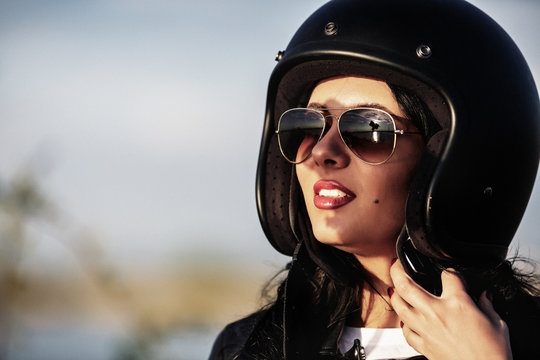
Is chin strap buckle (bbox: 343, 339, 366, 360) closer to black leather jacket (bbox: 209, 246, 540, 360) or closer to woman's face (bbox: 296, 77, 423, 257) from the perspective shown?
black leather jacket (bbox: 209, 246, 540, 360)

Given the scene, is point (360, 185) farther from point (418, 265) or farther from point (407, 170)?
point (418, 265)

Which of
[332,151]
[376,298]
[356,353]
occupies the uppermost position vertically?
[332,151]

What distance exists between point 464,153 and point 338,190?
40 centimetres

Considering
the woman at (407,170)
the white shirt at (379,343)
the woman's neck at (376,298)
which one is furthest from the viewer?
the woman's neck at (376,298)

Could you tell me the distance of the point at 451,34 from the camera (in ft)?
6.77

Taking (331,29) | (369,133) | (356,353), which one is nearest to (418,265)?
(356,353)

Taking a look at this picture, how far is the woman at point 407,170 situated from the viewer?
1.92 m

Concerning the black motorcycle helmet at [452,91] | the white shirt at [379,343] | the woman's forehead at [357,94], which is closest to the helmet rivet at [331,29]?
the black motorcycle helmet at [452,91]

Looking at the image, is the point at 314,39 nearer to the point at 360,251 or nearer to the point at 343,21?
the point at 343,21

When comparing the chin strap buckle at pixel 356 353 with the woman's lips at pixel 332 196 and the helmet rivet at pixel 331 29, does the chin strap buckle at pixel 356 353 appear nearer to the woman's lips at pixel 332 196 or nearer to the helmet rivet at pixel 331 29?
the woman's lips at pixel 332 196

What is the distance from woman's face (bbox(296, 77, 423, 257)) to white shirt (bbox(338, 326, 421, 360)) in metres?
0.30

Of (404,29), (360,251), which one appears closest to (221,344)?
(360,251)

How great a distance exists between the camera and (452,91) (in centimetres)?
193

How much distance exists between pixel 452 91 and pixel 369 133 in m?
0.28
